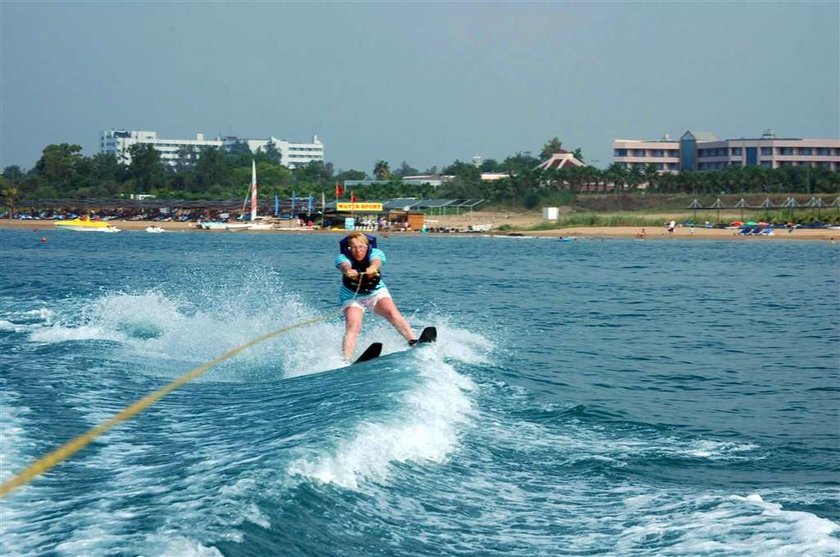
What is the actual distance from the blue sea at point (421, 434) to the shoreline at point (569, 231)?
5375cm

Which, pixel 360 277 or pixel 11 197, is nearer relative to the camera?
pixel 360 277

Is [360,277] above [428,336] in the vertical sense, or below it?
above

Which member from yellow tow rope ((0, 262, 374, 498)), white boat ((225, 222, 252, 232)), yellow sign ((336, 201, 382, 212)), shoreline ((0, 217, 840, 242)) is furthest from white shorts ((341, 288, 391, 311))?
yellow sign ((336, 201, 382, 212))

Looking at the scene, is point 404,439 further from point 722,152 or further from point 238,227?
point 722,152

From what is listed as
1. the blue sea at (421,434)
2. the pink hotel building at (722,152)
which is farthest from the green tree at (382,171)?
the blue sea at (421,434)

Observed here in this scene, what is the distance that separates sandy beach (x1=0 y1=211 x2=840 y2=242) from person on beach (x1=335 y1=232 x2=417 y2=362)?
62262 millimetres

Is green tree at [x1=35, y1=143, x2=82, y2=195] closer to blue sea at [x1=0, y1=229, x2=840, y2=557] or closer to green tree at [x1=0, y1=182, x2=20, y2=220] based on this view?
green tree at [x1=0, y1=182, x2=20, y2=220]

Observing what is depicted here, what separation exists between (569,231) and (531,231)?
3299mm

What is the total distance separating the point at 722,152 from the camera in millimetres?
116250

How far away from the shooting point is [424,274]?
3378 cm

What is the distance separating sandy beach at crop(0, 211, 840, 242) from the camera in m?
71.6

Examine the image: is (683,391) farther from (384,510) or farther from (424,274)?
(424,274)

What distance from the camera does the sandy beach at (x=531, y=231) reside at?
71.6 meters

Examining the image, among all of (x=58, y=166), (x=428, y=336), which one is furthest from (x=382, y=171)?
(x=428, y=336)
